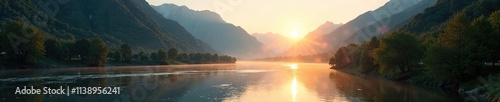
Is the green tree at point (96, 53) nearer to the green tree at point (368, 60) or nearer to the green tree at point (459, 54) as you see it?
the green tree at point (368, 60)

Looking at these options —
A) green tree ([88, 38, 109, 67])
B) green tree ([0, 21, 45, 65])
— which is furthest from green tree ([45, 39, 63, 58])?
green tree ([0, 21, 45, 65])

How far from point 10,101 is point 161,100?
734 inches

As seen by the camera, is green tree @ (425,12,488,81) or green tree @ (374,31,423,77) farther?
green tree @ (374,31,423,77)

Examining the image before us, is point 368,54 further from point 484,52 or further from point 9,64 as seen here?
point 9,64

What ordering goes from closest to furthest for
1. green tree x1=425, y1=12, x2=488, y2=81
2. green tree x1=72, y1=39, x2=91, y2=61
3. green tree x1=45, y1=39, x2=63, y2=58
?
green tree x1=425, y1=12, x2=488, y2=81 < green tree x1=45, y1=39, x2=63, y2=58 < green tree x1=72, y1=39, x2=91, y2=61

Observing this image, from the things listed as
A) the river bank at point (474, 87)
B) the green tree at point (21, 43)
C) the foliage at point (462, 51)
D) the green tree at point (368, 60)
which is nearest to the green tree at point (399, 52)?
the river bank at point (474, 87)

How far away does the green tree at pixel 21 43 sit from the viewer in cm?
14425

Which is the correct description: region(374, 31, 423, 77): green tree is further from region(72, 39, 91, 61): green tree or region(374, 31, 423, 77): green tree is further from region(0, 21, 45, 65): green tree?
region(72, 39, 91, 61): green tree

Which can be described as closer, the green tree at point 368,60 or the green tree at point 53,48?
the green tree at point 368,60

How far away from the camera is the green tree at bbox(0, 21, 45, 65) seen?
14425cm

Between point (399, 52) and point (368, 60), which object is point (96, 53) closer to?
point (368, 60)

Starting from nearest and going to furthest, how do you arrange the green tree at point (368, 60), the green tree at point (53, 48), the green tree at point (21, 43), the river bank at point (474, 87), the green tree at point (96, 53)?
the river bank at point (474, 87)
the green tree at point (368, 60)
the green tree at point (21, 43)
the green tree at point (53, 48)
the green tree at point (96, 53)

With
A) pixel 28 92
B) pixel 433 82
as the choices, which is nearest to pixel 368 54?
pixel 433 82

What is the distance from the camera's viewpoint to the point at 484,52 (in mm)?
66188
